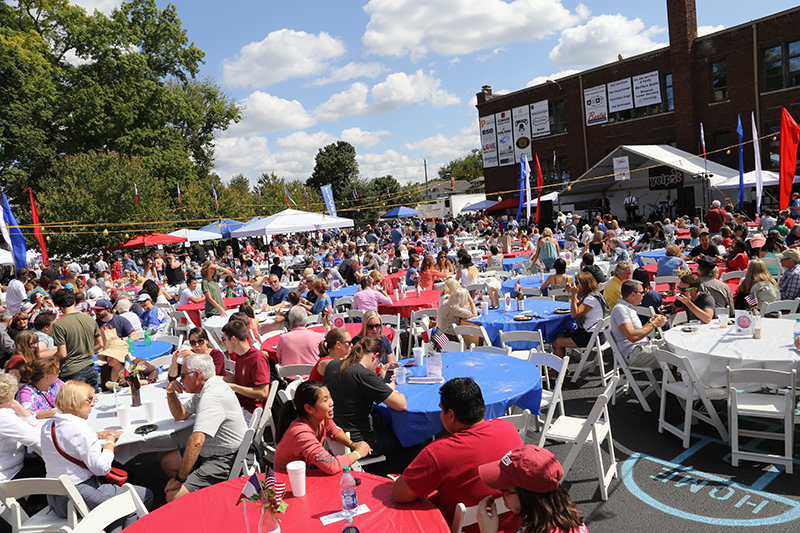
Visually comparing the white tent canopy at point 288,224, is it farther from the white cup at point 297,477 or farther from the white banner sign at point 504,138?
the white banner sign at point 504,138

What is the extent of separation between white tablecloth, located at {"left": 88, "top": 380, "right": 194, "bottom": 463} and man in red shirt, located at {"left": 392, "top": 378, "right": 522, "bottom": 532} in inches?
95.4

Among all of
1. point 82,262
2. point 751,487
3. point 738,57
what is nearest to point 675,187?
point 738,57

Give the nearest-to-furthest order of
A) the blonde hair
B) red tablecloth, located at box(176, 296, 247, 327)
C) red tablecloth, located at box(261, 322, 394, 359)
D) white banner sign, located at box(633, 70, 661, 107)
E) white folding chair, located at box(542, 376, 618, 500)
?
the blonde hair, white folding chair, located at box(542, 376, 618, 500), red tablecloth, located at box(261, 322, 394, 359), red tablecloth, located at box(176, 296, 247, 327), white banner sign, located at box(633, 70, 661, 107)

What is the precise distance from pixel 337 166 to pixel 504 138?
1219 inches

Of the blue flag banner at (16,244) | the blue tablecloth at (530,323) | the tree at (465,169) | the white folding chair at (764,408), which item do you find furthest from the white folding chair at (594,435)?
the tree at (465,169)

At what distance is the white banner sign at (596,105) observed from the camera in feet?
103

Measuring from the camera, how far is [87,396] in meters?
3.87

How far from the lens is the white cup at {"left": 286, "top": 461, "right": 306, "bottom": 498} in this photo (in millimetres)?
3039

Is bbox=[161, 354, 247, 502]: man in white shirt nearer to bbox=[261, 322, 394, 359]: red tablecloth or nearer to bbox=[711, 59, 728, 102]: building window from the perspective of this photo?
bbox=[261, 322, 394, 359]: red tablecloth

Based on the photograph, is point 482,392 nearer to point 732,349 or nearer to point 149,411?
point 732,349

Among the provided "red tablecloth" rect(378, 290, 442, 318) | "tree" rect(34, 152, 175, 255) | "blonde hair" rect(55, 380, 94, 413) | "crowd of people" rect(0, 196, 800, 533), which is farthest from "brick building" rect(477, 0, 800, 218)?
"blonde hair" rect(55, 380, 94, 413)

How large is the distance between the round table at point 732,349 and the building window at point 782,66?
2521 cm

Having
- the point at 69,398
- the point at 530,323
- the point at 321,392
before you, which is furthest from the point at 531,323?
the point at 69,398

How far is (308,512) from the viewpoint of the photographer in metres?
2.91
